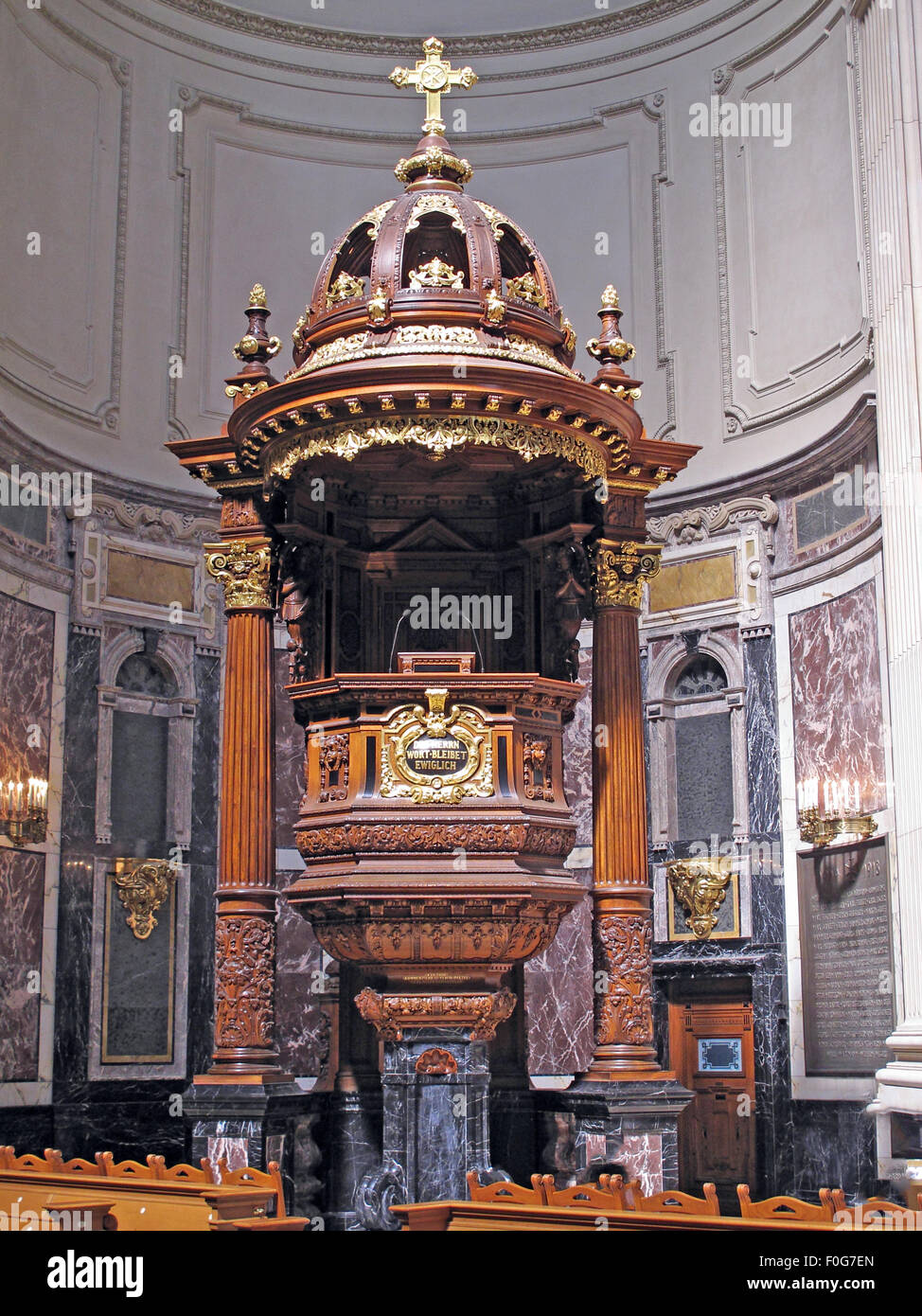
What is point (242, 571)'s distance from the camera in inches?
409

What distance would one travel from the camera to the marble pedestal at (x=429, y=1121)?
29.7 ft

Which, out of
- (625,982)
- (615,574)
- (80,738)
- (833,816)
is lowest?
(625,982)

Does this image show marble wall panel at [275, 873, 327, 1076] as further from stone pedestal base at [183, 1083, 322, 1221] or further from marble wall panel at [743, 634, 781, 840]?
stone pedestal base at [183, 1083, 322, 1221]

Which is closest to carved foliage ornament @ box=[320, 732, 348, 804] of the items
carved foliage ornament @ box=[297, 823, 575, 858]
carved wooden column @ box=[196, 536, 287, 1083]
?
carved foliage ornament @ box=[297, 823, 575, 858]

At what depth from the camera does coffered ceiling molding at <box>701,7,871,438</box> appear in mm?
13602

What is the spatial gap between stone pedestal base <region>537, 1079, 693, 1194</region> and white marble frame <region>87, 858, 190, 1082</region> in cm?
534

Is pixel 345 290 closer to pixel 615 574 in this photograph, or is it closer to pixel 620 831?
pixel 615 574

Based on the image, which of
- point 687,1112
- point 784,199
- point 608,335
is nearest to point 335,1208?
point 687,1112

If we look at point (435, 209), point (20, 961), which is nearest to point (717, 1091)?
point (20, 961)

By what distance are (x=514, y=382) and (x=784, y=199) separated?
6.56 metres

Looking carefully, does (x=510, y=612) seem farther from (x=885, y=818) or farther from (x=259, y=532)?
(x=885, y=818)

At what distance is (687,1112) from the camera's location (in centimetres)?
1383

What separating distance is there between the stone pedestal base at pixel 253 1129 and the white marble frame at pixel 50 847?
3659 millimetres

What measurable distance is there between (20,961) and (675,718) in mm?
6331
